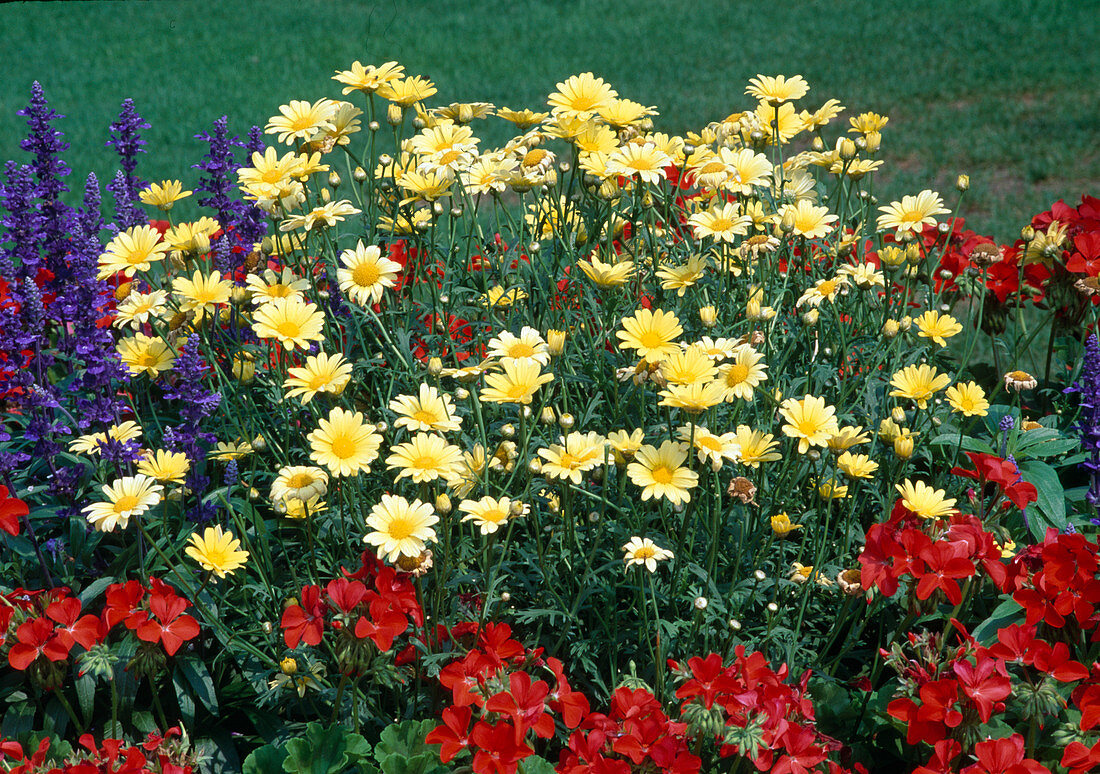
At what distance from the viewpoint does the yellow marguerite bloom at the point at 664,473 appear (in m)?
1.71

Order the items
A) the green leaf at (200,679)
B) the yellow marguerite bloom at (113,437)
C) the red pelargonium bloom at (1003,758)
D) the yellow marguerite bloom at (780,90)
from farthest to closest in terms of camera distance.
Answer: the yellow marguerite bloom at (780,90)
the yellow marguerite bloom at (113,437)
the green leaf at (200,679)
the red pelargonium bloom at (1003,758)

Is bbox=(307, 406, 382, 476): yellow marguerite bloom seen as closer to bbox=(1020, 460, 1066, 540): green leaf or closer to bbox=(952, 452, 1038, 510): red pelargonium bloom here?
bbox=(952, 452, 1038, 510): red pelargonium bloom

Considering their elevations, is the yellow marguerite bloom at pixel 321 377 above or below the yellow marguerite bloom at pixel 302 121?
below

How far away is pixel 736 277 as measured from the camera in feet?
8.86

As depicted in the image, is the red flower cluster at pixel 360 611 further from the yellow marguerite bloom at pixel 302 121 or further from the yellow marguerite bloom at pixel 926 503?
the yellow marguerite bloom at pixel 302 121

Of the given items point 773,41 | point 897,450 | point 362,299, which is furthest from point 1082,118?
point 362,299

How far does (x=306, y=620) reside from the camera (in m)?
1.71

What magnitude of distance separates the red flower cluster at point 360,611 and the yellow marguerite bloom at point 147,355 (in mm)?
690

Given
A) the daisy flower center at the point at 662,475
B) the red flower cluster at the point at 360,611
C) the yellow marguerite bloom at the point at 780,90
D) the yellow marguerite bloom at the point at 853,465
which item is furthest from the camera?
the yellow marguerite bloom at the point at 780,90

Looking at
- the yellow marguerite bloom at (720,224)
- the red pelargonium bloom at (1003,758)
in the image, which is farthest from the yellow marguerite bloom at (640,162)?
the red pelargonium bloom at (1003,758)

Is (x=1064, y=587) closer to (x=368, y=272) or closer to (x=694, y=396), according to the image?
(x=694, y=396)

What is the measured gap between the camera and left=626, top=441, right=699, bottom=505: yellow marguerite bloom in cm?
171

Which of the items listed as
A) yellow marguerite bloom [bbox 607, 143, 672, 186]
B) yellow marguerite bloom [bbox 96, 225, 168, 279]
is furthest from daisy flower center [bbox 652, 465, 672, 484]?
yellow marguerite bloom [bbox 96, 225, 168, 279]

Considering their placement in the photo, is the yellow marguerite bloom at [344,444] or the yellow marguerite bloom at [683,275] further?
the yellow marguerite bloom at [683,275]
